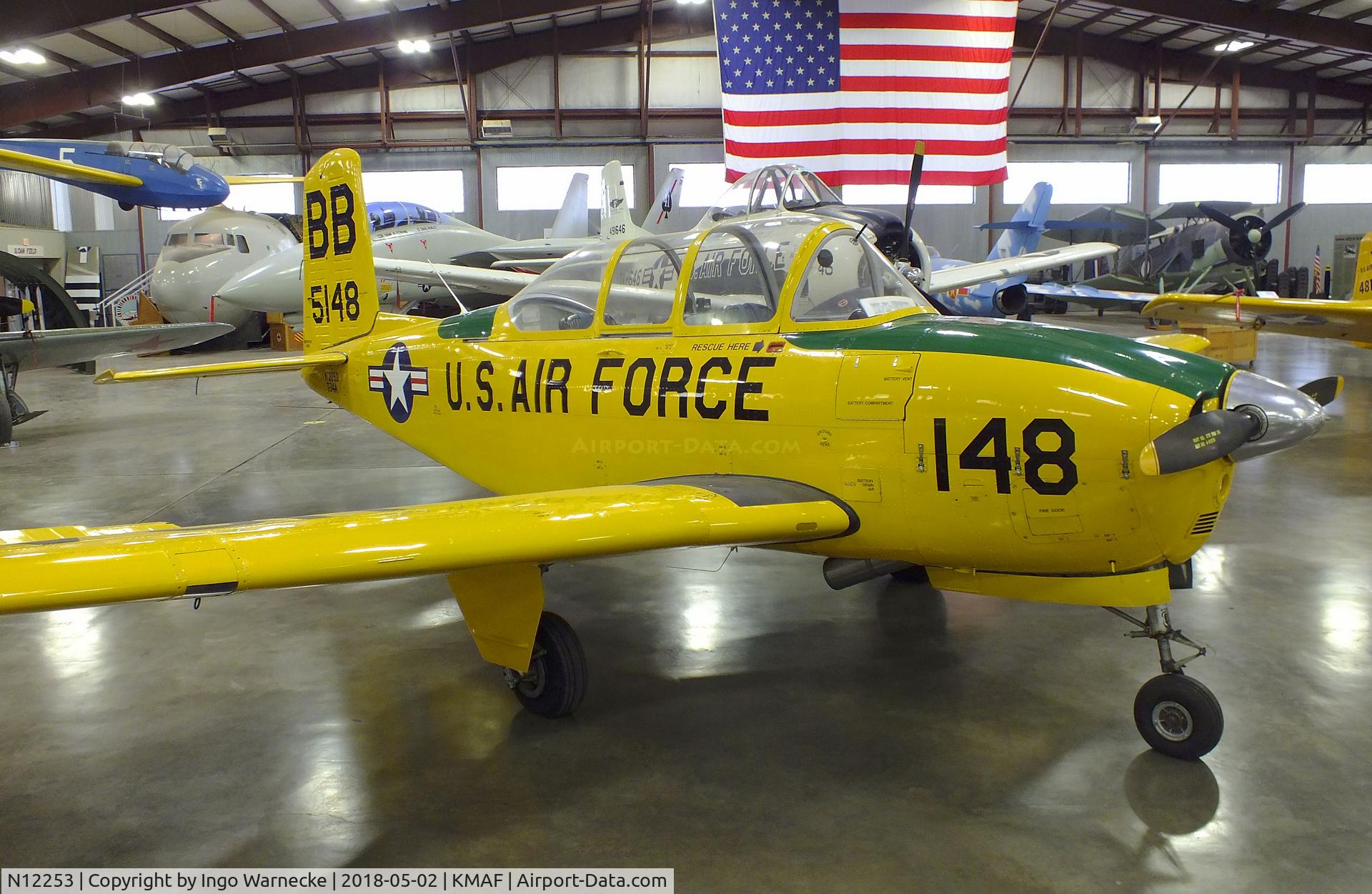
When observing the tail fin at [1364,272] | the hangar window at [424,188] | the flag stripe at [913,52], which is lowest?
the tail fin at [1364,272]

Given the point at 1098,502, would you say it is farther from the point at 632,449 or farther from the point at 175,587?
the point at 175,587

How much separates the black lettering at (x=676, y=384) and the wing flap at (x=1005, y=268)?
9.22 m

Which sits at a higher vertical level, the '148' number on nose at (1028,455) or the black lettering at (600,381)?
the black lettering at (600,381)

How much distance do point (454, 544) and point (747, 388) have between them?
1.44 m

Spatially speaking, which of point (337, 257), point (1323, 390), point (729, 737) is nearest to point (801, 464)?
point (729, 737)

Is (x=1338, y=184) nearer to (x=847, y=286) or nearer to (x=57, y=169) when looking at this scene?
(x=847, y=286)

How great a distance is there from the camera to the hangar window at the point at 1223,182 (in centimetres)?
3031

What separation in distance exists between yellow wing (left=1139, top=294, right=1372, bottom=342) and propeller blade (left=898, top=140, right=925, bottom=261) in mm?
2712

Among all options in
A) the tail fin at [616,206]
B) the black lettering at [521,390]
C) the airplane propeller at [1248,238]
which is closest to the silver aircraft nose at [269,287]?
the tail fin at [616,206]

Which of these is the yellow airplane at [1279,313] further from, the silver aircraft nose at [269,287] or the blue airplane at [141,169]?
the silver aircraft nose at [269,287]

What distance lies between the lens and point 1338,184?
30953mm

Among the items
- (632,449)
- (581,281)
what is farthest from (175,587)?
(581,281)

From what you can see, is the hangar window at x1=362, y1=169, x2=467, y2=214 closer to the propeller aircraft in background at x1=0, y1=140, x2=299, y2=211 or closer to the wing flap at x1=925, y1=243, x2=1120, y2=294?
the propeller aircraft in background at x1=0, y1=140, x2=299, y2=211

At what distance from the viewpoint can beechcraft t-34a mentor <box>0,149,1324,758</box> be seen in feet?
9.03
